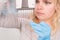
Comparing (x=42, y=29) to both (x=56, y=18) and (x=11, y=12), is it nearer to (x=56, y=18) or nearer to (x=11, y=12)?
(x=56, y=18)

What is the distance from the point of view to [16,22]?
123cm

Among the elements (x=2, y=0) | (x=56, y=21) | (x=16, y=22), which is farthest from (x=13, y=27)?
(x=56, y=21)

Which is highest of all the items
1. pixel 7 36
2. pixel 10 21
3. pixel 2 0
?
pixel 2 0

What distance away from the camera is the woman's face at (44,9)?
1226mm

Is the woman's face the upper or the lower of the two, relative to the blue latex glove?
upper

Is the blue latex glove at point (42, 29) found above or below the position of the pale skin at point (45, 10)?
below

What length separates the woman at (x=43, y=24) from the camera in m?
Result: 1.23

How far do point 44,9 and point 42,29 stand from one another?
0.47 ft

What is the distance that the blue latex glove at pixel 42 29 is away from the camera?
123 centimetres

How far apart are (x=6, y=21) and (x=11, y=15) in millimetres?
56

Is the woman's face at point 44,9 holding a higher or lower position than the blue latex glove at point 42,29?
higher

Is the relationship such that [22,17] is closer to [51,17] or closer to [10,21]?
[10,21]

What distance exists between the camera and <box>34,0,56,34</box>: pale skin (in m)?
1.23

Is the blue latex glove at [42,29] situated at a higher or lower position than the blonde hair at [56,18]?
lower
